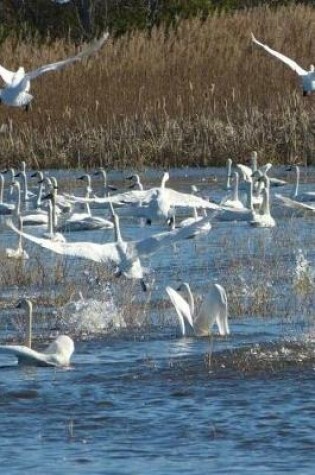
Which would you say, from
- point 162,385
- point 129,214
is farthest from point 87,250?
point 129,214

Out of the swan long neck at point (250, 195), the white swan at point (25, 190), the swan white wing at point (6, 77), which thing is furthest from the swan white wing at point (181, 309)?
the white swan at point (25, 190)

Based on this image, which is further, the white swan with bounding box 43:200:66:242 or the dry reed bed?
the dry reed bed

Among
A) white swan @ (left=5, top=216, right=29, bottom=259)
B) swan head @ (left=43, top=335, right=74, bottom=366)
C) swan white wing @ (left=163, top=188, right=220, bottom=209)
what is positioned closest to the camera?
swan head @ (left=43, top=335, right=74, bottom=366)

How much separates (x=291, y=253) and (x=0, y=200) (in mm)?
6534

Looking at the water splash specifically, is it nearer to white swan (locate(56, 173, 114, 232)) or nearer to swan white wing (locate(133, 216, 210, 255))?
swan white wing (locate(133, 216, 210, 255))

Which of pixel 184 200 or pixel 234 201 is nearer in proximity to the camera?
pixel 184 200

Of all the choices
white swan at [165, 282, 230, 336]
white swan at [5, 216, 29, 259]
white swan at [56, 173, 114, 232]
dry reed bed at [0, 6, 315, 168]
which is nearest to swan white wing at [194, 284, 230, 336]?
white swan at [165, 282, 230, 336]

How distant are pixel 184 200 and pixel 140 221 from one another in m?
2.86

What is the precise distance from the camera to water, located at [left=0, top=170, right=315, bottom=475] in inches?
269

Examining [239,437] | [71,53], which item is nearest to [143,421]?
[239,437]

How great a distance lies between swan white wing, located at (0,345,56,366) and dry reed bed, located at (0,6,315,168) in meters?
13.6

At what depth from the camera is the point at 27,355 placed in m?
8.30

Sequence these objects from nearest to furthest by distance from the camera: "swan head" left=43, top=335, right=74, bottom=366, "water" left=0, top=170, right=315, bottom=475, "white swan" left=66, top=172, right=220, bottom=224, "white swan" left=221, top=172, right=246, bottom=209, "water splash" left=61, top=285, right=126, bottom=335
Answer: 1. "water" left=0, top=170, right=315, bottom=475
2. "swan head" left=43, top=335, right=74, bottom=366
3. "water splash" left=61, top=285, right=126, bottom=335
4. "white swan" left=66, top=172, right=220, bottom=224
5. "white swan" left=221, top=172, right=246, bottom=209

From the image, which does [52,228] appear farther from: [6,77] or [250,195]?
[250,195]
